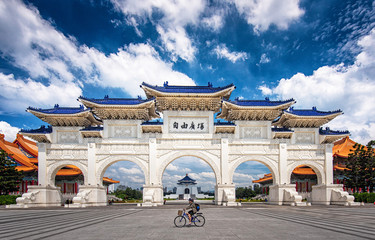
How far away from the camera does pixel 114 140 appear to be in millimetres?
25688

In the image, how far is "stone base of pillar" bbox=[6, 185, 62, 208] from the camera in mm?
23759

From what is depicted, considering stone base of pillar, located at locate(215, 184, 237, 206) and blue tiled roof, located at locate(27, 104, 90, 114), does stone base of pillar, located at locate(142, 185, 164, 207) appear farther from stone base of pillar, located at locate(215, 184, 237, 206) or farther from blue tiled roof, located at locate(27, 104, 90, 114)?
blue tiled roof, located at locate(27, 104, 90, 114)

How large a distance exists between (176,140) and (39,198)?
12260 mm

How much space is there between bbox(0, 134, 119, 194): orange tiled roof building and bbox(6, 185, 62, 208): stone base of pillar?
24.8 feet

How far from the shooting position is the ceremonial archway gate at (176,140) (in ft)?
82.8

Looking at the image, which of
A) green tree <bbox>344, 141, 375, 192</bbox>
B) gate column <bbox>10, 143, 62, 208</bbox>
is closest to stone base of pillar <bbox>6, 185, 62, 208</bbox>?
gate column <bbox>10, 143, 62, 208</bbox>

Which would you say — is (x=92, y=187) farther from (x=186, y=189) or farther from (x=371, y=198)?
(x=186, y=189)

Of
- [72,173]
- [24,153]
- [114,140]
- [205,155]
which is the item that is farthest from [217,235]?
[24,153]

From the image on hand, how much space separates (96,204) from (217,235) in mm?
18661

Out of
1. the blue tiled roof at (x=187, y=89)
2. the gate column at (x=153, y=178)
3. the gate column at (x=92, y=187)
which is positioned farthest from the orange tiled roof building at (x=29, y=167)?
the blue tiled roof at (x=187, y=89)

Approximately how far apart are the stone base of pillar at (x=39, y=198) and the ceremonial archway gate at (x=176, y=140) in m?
0.08

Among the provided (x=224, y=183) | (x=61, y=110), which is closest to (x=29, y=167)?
(x=61, y=110)

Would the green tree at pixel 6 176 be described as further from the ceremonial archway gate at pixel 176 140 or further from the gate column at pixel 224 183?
the gate column at pixel 224 183

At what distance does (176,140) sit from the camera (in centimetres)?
2577
